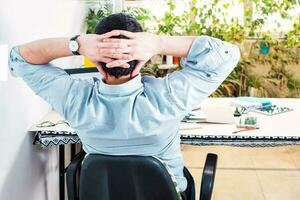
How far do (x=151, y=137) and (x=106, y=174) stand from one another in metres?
0.18

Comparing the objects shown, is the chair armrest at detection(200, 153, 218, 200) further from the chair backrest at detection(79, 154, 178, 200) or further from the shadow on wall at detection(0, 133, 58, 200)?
the shadow on wall at detection(0, 133, 58, 200)

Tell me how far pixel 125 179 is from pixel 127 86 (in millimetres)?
289

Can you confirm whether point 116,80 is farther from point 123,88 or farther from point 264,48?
point 264,48

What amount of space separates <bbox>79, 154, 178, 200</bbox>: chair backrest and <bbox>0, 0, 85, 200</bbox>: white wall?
1.79 feet

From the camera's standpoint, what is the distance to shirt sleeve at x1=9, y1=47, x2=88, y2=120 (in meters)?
1.22

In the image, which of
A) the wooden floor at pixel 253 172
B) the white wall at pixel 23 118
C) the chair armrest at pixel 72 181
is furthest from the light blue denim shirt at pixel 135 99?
the wooden floor at pixel 253 172

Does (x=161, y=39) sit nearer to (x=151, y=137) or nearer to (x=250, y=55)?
(x=151, y=137)

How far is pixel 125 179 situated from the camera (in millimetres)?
1202

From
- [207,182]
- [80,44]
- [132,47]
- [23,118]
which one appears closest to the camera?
[132,47]

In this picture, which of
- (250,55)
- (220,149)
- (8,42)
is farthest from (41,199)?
(250,55)

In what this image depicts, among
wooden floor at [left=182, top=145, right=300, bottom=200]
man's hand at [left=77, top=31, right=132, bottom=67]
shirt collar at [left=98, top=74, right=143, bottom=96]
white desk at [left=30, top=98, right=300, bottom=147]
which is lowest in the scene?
wooden floor at [left=182, top=145, right=300, bottom=200]

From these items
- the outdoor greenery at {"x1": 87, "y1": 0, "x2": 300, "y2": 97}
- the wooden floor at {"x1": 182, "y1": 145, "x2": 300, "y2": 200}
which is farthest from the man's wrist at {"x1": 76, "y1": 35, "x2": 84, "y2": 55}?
the outdoor greenery at {"x1": 87, "y1": 0, "x2": 300, "y2": 97}

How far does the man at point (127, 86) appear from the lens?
1.11 m

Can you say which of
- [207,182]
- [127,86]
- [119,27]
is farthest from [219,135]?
[119,27]
